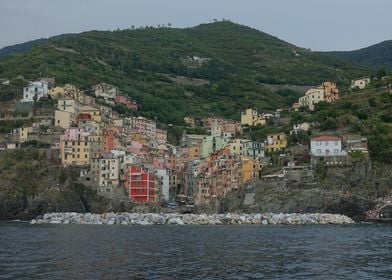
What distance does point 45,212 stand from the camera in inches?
3784

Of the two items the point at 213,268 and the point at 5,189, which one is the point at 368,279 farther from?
the point at 5,189

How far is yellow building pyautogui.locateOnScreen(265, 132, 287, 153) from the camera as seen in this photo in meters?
113

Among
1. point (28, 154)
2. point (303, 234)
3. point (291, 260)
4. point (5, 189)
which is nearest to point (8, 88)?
point (28, 154)

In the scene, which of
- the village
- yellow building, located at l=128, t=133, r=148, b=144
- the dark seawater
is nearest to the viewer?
the dark seawater

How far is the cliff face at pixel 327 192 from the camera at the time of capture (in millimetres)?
87000

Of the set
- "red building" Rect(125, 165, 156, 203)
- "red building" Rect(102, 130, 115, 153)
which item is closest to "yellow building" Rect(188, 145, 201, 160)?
"red building" Rect(102, 130, 115, 153)

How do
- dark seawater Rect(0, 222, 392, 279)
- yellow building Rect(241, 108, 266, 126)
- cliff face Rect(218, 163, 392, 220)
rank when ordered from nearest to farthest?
dark seawater Rect(0, 222, 392, 279), cliff face Rect(218, 163, 392, 220), yellow building Rect(241, 108, 266, 126)

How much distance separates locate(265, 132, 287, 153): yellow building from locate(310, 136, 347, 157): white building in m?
11.3

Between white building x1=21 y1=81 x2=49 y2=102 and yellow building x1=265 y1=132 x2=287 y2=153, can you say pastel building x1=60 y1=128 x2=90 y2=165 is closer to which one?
white building x1=21 y1=81 x2=49 y2=102

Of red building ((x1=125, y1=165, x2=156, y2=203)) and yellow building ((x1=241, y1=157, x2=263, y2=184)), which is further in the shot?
red building ((x1=125, y1=165, x2=156, y2=203))

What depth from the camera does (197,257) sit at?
123ft

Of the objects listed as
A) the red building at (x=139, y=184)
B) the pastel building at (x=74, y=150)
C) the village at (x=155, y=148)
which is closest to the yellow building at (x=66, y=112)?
the village at (x=155, y=148)

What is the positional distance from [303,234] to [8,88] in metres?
94.3

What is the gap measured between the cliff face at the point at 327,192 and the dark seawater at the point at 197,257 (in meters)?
32.9
